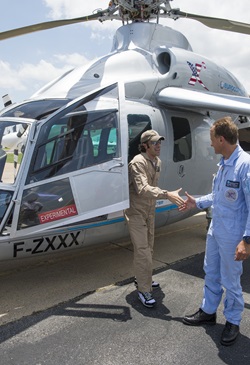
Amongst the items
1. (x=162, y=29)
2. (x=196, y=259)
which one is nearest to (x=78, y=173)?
(x=196, y=259)

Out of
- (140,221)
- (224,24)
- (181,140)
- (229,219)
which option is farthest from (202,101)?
(229,219)

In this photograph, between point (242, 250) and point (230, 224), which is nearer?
point (242, 250)

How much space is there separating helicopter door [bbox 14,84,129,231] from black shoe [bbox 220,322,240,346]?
1495 mm

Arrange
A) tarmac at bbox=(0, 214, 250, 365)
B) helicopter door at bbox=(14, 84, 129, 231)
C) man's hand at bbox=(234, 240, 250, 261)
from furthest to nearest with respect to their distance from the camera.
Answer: helicopter door at bbox=(14, 84, 129, 231) < tarmac at bbox=(0, 214, 250, 365) < man's hand at bbox=(234, 240, 250, 261)

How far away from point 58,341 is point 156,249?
300 centimetres

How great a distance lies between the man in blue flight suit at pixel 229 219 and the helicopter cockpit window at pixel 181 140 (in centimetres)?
215

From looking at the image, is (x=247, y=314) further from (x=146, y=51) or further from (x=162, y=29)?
(x=162, y=29)

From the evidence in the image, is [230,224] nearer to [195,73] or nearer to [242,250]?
[242,250]

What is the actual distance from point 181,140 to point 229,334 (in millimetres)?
3080

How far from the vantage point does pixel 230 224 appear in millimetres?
3047

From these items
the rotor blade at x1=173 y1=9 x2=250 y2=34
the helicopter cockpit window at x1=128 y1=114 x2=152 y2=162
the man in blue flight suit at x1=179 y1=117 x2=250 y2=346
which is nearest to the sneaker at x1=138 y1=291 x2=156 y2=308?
the man in blue flight suit at x1=179 y1=117 x2=250 y2=346

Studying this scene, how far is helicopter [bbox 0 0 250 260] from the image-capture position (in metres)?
3.70

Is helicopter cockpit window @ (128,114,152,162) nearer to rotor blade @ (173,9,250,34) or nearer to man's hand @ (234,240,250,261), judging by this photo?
man's hand @ (234,240,250,261)

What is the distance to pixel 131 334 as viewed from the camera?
330 cm
